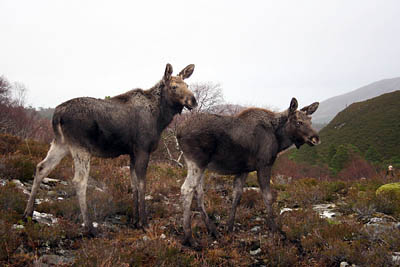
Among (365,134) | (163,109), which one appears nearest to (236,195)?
(163,109)

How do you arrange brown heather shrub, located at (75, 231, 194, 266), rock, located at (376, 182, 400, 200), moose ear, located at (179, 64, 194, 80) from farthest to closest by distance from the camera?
rock, located at (376, 182, 400, 200) → moose ear, located at (179, 64, 194, 80) → brown heather shrub, located at (75, 231, 194, 266)

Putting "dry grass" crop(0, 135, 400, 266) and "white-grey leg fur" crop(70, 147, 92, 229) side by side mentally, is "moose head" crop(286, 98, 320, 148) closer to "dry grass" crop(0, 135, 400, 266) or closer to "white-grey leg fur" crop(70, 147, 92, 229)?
"dry grass" crop(0, 135, 400, 266)

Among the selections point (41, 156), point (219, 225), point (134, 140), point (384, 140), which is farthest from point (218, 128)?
point (384, 140)

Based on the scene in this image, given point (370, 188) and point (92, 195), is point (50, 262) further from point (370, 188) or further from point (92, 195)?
point (370, 188)


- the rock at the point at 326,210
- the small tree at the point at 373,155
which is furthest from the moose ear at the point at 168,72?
the small tree at the point at 373,155

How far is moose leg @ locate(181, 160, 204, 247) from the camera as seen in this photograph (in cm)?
506

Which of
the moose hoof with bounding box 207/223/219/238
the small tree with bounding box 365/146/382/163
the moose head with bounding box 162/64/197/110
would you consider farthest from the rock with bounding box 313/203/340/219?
the small tree with bounding box 365/146/382/163

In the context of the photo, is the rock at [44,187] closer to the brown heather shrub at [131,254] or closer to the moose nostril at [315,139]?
the brown heather shrub at [131,254]

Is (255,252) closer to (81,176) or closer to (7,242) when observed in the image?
(81,176)

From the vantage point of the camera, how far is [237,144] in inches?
219

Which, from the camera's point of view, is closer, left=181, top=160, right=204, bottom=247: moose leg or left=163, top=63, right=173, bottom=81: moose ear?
left=181, top=160, right=204, bottom=247: moose leg

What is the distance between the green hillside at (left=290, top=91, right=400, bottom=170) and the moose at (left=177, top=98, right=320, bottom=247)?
111 feet

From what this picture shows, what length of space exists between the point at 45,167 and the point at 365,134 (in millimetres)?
51391

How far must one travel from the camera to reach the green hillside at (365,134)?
3969cm
